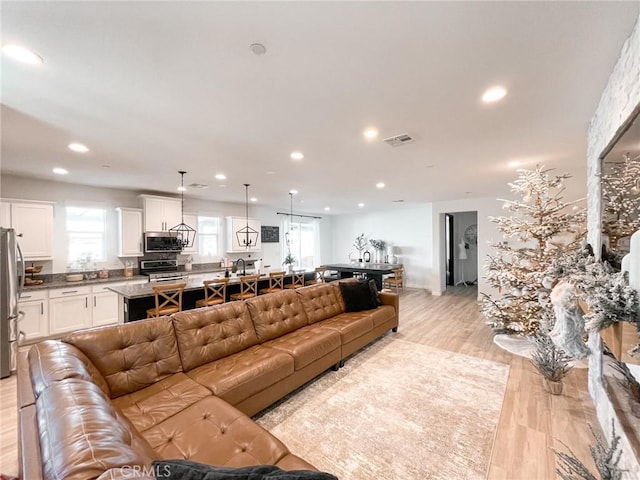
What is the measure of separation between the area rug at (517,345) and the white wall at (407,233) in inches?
168

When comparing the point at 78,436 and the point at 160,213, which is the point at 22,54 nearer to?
the point at 78,436

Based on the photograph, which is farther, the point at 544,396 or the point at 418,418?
the point at 544,396

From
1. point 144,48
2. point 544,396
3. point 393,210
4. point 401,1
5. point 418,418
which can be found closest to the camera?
point 401,1

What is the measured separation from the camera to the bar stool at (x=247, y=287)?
455cm

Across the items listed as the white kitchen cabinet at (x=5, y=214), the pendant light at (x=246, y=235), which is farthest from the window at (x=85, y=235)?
the pendant light at (x=246, y=235)

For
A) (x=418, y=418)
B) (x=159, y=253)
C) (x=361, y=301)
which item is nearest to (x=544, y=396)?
(x=418, y=418)

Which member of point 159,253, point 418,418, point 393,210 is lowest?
point 418,418

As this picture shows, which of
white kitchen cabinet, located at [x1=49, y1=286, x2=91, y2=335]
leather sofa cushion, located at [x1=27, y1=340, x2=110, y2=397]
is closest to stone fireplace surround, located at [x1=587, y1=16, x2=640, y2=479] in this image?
leather sofa cushion, located at [x1=27, y1=340, x2=110, y2=397]

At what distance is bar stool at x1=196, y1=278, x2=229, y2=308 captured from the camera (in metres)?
4.09

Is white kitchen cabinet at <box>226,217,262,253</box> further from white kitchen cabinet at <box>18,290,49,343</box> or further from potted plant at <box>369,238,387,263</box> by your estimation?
potted plant at <box>369,238,387,263</box>

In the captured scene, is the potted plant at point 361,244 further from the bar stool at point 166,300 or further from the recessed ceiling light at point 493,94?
the recessed ceiling light at point 493,94

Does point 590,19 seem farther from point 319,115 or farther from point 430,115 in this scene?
point 319,115

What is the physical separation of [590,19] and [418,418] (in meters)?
2.89

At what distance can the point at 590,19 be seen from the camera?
1398 millimetres
